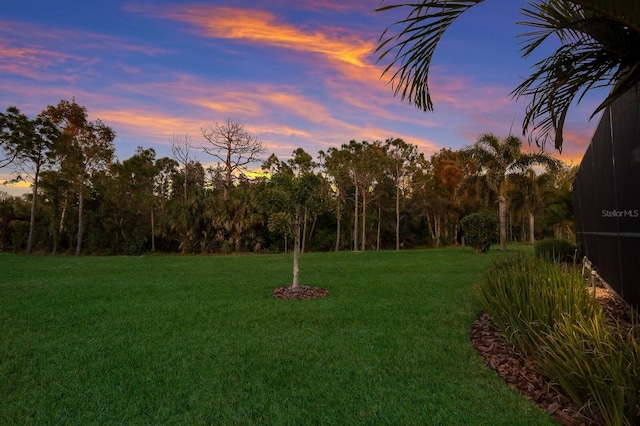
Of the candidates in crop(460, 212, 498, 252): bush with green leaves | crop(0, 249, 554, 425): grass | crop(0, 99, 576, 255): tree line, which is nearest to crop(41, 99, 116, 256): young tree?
crop(0, 99, 576, 255): tree line

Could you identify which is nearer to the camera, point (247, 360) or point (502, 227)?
point (247, 360)

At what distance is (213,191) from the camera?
83.1ft

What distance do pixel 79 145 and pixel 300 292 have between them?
22982 millimetres

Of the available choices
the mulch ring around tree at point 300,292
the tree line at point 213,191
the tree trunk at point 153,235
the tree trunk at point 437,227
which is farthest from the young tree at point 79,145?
the tree trunk at point 437,227

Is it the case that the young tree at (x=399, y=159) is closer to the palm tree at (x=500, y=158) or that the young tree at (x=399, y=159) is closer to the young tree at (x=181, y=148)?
the palm tree at (x=500, y=158)

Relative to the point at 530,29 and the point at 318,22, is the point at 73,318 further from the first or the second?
the point at 530,29

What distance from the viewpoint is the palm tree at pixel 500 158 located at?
69.4 feet

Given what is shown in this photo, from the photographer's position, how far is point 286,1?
634cm

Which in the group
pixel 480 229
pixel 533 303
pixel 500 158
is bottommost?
pixel 533 303

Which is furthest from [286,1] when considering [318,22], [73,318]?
[73,318]

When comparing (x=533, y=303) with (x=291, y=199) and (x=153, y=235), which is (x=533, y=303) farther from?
(x=153, y=235)

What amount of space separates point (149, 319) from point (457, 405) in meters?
4.80

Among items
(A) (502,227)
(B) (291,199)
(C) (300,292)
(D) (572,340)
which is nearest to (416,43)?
(D) (572,340)

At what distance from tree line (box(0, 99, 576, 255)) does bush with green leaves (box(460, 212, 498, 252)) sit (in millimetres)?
3270
